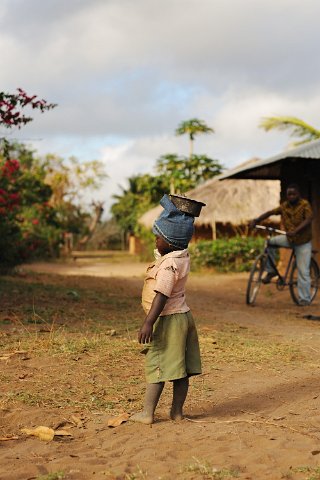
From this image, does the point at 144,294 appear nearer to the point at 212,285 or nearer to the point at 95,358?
the point at 95,358

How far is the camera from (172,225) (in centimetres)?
445

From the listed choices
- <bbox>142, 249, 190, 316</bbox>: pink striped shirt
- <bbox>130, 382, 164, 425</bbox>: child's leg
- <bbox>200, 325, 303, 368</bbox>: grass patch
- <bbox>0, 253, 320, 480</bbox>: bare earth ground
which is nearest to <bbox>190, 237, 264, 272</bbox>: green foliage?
<bbox>0, 253, 320, 480</bbox>: bare earth ground

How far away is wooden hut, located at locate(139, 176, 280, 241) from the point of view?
76.2ft

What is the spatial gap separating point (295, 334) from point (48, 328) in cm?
267

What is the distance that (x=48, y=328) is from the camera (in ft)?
24.0

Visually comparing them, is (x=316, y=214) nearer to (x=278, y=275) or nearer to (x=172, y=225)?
(x=278, y=275)

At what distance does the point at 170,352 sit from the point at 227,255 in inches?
639

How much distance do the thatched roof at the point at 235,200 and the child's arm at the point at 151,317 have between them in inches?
731

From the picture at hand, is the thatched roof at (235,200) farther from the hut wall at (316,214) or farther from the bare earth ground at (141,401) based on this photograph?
the bare earth ground at (141,401)

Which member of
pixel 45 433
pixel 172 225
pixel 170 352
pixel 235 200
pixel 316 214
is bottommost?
pixel 45 433

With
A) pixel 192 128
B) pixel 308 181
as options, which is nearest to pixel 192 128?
pixel 192 128

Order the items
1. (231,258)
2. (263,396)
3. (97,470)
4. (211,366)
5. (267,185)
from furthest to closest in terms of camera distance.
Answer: (267,185)
(231,258)
(211,366)
(263,396)
(97,470)

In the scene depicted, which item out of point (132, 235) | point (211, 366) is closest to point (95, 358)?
point (211, 366)

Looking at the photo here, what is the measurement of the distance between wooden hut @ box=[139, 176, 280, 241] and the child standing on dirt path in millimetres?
18358
